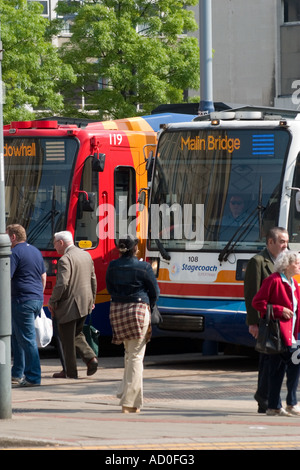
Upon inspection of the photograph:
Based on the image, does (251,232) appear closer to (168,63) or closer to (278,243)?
(278,243)

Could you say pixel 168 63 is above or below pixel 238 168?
above

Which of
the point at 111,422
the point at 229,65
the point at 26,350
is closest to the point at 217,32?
the point at 229,65

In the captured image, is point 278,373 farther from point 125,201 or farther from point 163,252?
point 125,201

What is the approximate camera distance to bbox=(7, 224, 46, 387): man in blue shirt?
40.1 feet

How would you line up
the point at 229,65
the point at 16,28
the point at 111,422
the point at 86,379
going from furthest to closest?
the point at 229,65, the point at 16,28, the point at 86,379, the point at 111,422

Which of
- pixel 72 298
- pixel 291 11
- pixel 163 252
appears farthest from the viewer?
pixel 291 11

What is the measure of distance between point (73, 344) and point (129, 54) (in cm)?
1750

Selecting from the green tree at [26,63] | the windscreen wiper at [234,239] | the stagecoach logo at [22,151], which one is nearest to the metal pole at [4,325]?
the windscreen wiper at [234,239]

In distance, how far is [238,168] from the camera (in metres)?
13.9

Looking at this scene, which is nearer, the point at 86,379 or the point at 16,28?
the point at 86,379

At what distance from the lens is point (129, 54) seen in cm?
2925

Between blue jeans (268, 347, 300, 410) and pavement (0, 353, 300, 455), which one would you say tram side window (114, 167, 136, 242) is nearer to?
pavement (0, 353, 300, 455)

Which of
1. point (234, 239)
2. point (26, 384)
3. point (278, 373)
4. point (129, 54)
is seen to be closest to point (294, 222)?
point (234, 239)

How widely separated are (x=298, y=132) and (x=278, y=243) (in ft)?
11.8
